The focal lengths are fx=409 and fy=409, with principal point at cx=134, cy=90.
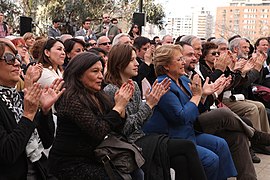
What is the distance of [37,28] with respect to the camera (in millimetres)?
17141

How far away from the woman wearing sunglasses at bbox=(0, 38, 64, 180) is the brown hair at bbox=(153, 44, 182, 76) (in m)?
1.36

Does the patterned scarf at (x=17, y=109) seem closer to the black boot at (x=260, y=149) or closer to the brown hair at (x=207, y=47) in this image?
the brown hair at (x=207, y=47)

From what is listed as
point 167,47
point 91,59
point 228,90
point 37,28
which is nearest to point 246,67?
point 228,90

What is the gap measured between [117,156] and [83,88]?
21.1 inches

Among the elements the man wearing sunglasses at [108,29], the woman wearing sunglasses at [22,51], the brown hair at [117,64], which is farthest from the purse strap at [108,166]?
the man wearing sunglasses at [108,29]

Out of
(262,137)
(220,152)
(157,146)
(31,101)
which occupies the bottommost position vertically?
(262,137)

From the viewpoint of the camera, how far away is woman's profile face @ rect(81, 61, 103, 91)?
2.91m

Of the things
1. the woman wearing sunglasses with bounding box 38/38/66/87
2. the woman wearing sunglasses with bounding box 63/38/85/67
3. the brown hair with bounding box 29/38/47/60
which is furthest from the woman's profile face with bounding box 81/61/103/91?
the woman wearing sunglasses with bounding box 63/38/85/67

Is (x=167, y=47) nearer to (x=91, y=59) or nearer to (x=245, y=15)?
(x=91, y=59)

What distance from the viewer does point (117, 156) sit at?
2785 millimetres

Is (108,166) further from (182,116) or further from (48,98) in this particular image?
(182,116)

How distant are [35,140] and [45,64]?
6.16 feet

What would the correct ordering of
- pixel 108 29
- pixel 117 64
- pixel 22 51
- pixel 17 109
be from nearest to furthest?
pixel 17 109 → pixel 117 64 → pixel 22 51 → pixel 108 29

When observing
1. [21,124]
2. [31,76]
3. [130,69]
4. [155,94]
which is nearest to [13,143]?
[21,124]
